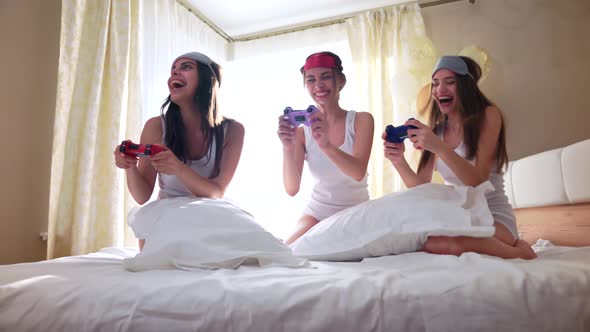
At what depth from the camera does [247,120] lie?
3.53 m

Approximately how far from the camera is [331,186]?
1.53m

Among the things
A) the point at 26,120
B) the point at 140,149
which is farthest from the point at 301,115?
the point at 26,120

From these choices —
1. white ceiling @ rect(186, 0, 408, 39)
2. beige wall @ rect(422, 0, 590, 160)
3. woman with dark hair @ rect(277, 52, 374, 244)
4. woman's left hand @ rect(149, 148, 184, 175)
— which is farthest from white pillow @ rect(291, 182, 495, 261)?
white ceiling @ rect(186, 0, 408, 39)

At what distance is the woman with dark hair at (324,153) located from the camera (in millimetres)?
1476

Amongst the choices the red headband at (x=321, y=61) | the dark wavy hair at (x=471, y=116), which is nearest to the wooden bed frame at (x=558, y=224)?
the dark wavy hair at (x=471, y=116)

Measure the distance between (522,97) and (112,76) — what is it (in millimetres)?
2749

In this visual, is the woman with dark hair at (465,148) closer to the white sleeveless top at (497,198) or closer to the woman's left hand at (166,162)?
the white sleeveless top at (497,198)

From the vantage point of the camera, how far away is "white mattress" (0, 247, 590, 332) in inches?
22.1

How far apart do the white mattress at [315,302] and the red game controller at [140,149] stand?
1.75 ft

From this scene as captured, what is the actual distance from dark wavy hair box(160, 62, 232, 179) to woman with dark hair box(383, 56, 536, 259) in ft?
2.03

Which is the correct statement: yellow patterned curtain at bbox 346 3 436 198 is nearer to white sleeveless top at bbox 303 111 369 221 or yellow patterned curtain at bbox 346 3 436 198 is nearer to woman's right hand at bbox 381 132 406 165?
white sleeveless top at bbox 303 111 369 221

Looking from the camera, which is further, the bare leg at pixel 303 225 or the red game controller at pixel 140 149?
the bare leg at pixel 303 225

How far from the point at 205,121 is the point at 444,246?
0.94 metres

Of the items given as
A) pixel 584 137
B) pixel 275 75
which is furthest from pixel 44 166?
pixel 584 137
